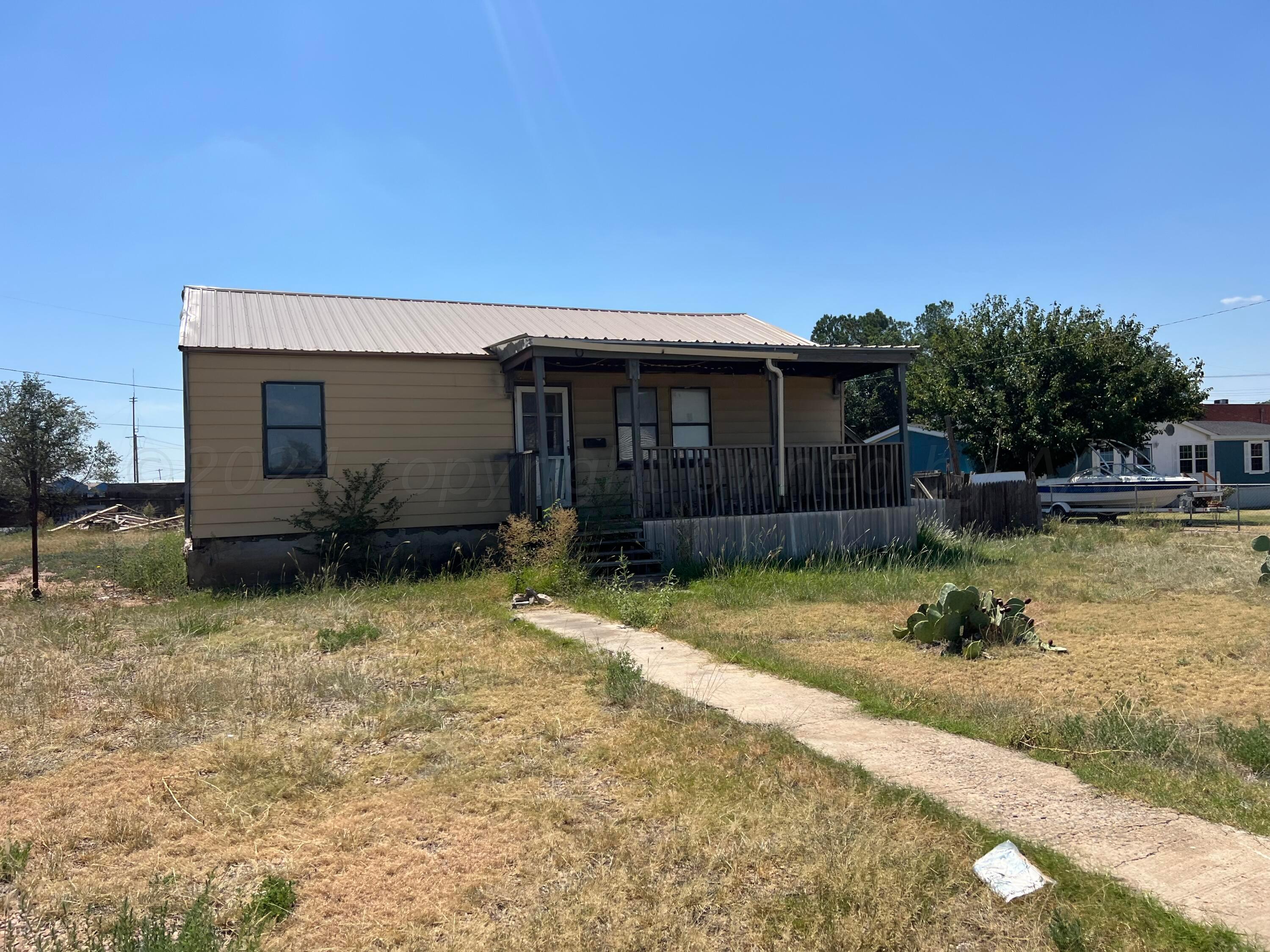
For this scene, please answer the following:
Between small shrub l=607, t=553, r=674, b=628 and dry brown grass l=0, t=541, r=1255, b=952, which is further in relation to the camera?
small shrub l=607, t=553, r=674, b=628

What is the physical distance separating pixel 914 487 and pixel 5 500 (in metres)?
27.6

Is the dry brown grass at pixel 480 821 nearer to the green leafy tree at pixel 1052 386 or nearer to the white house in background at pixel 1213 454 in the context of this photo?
the green leafy tree at pixel 1052 386

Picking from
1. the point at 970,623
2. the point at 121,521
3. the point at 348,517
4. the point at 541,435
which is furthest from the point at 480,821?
the point at 121,521

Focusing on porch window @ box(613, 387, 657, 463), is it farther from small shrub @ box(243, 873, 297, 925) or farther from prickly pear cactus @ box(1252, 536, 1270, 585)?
small shrub @ box(243, 873, 297, 925)

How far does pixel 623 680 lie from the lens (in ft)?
19.9

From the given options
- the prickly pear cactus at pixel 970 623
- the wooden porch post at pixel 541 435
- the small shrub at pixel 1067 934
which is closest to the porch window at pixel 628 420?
the wooden porch post at pixel 541 435

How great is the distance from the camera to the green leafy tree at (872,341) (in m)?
47.1

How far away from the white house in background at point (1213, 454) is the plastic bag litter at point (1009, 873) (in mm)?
35414

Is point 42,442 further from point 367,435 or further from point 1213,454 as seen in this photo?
point 1213,454

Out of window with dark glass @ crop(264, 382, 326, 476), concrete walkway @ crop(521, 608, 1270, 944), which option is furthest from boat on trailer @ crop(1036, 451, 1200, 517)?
concrete walkway @ crop(521, 608, 1270, 944)

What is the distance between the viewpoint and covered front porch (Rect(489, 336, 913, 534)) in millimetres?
12867

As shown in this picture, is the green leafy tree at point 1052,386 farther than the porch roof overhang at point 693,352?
Yes

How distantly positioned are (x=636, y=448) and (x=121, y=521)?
20453mm

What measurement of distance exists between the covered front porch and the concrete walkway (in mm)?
6720
